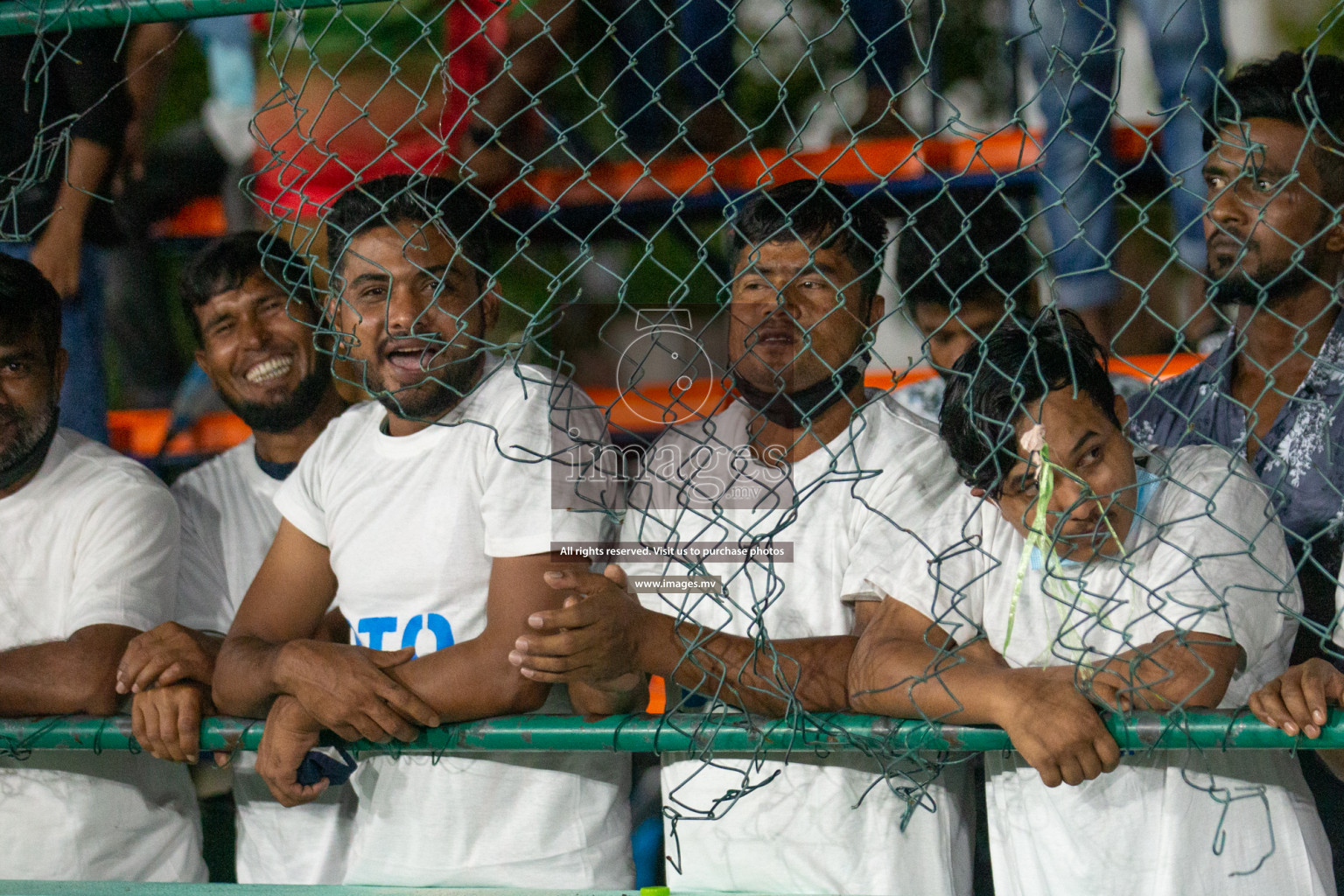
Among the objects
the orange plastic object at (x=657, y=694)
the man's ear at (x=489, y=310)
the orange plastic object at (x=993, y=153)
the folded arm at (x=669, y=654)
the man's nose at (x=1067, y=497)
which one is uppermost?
the orange plastic object at (x=993, y=153)

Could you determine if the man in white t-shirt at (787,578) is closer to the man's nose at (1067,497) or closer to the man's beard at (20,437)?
the man's nose at (1067,497)

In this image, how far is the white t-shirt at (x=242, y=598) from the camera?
2.46m

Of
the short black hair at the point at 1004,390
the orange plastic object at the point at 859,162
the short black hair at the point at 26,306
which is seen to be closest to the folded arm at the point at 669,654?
the short black hair at the point at 1004,390

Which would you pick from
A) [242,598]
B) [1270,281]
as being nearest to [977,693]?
[1270,281]

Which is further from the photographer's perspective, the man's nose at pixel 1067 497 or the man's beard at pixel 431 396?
the man's beard at pixel 431 396

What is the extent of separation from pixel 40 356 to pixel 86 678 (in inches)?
29.8

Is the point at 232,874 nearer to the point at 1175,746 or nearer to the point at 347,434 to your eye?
the point at 347,434

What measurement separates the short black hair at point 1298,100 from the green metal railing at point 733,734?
46.5 inches

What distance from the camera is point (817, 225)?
2.41 meters

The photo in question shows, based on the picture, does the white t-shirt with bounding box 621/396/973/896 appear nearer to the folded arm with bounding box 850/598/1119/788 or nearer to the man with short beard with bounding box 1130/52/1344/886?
the folded arm with bounding box 850/598/1119/788

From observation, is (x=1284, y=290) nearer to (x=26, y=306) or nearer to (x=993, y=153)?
(x=993, y=153)

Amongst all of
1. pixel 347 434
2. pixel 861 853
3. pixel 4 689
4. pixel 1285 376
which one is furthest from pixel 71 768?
pixel 1285 376

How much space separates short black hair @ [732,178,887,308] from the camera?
93.6 inches

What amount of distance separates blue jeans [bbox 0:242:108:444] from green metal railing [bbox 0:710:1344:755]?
1.29 m
